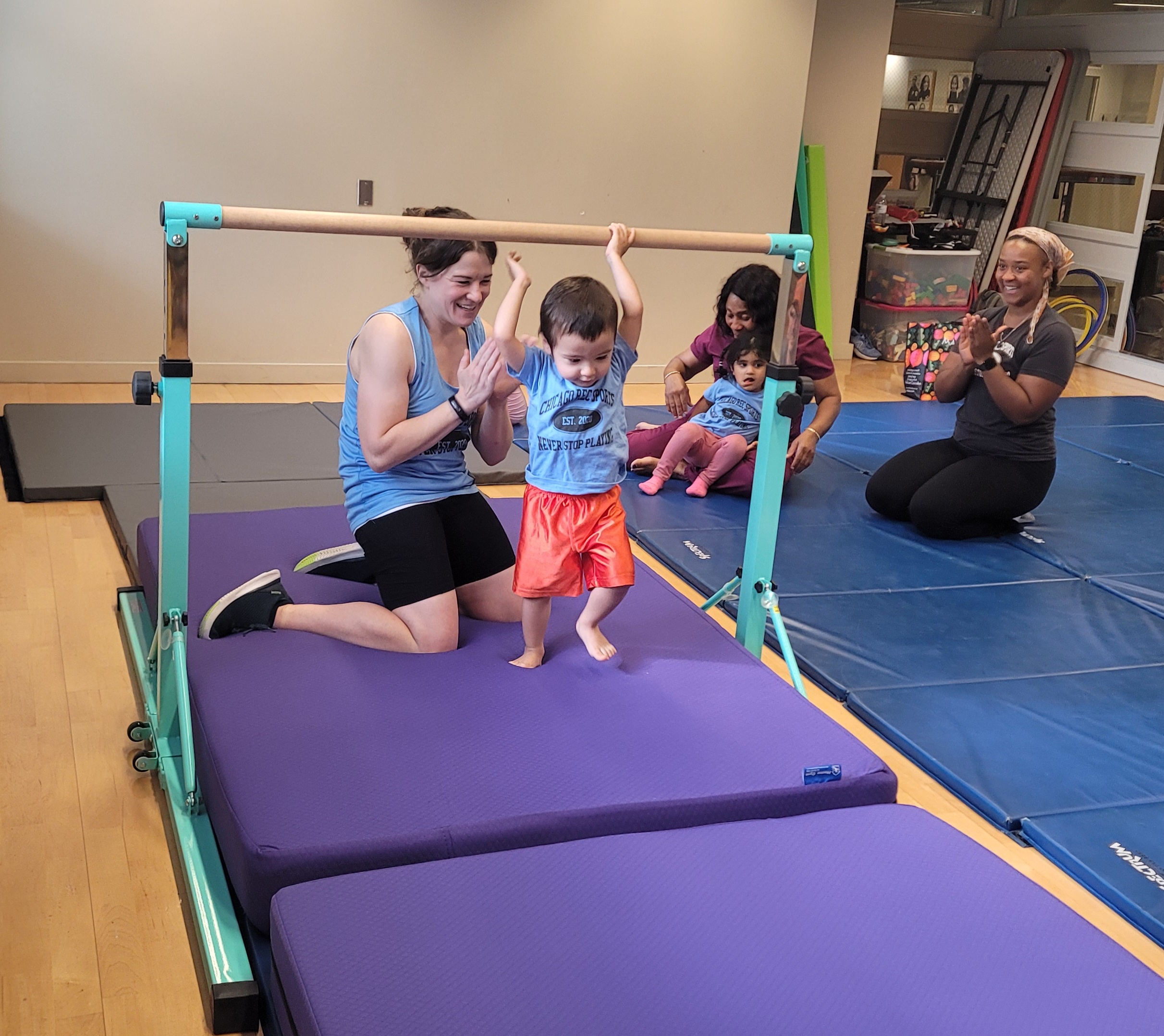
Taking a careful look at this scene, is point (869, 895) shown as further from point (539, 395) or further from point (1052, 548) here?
point (1052, 548)

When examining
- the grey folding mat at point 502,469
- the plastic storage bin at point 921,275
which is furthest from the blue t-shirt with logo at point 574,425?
the plastic storage bin at point 921,275

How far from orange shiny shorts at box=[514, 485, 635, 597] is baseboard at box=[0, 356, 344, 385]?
3.67m

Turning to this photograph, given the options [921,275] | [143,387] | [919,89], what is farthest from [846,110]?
[143,387]

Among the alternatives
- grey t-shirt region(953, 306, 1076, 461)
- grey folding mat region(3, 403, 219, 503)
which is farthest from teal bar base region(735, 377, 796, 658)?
grey folding mat region(3, 403, 219, 503)

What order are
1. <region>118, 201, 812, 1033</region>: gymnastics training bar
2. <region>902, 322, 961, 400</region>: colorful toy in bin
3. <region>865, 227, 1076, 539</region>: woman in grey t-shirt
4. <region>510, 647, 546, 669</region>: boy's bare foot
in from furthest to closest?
<region>902, 322, 961, 400</region>: colorful toy in bin, <region>865, 227, 1076, 539</region>: woman in grey t-shirt, <region>510, 647, 546, 669</region>: boy's bare foot, <region>118, 201, 812, 1033</region>: gymnastics training bar

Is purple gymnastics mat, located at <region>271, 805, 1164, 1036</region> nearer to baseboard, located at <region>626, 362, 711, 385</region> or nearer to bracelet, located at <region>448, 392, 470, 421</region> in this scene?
bracelet, located at <region>448, 392, 470, 421</region>

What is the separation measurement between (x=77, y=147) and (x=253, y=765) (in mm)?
4186

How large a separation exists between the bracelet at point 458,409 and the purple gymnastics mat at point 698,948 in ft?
2.93

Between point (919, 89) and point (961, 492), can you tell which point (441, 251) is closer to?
point (961, 492)

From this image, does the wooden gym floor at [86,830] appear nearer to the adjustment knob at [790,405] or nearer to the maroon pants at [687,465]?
the adjustment knob at [790,405]

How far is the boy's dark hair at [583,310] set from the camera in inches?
89.0

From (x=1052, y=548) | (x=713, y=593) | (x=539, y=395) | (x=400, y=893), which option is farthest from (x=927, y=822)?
(x=1052, y=548)

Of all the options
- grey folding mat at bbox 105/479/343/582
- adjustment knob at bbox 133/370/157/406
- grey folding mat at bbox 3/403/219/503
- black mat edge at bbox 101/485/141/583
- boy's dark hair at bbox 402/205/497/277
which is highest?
boy's dark hair at bbox 402/205/497/277

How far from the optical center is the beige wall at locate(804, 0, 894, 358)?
677 cm
